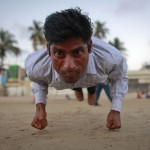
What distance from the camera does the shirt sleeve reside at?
4043 mm

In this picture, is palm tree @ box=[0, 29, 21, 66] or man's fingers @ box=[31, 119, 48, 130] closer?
man's fingers @ box=[31, 119, 48, 130]

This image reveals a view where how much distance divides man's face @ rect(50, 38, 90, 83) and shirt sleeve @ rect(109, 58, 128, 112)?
1118mm

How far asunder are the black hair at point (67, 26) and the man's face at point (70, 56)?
0.19 feet

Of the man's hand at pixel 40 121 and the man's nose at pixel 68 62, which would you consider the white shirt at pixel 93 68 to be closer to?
the man's hand at pixel 40 121

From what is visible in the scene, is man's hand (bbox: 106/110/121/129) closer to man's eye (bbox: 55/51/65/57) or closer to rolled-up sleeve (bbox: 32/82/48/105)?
rolled-up sleeve (bbox: 32/82/48/105)

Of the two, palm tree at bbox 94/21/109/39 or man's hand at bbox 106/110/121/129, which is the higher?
palm tree at bbox 94/21/109/39

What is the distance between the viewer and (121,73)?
13.5ft

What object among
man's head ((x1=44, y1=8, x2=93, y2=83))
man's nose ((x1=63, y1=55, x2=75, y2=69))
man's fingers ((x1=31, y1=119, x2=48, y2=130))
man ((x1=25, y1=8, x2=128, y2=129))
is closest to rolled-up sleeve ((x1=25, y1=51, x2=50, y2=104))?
man ((x1=25, y1=8, x2=128, y2=129))

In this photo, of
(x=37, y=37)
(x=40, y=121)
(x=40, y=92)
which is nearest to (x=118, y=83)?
(x=40, y=92)

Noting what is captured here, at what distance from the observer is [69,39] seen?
2846 mm

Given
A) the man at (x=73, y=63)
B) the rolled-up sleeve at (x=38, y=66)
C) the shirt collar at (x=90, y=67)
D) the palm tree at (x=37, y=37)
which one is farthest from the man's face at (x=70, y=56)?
the palm tree at (x=37, y=37)

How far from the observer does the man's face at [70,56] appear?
2.85 m

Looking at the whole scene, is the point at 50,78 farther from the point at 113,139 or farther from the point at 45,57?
the point at 113,139

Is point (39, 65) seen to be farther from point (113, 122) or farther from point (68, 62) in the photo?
point (113, 122)
